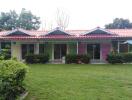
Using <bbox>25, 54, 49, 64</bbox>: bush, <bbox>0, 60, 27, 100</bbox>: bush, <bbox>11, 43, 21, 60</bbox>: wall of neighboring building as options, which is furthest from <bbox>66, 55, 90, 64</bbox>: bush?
<bbox>0, 60, 27, 100</bbox>: bush

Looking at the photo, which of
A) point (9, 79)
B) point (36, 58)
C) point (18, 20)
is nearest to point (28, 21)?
point (18, 20)

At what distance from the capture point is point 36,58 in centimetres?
3062

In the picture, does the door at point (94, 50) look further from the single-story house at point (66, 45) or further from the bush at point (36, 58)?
the bush at point (36, 58)

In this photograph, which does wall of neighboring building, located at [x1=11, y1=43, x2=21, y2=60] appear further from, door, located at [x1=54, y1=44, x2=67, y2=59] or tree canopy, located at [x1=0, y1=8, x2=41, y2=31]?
tree canopy, located at [x1=0, y1=8, x2=41, y2=31]

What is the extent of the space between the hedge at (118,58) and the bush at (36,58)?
648cm

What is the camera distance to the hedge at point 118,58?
29.8 metres

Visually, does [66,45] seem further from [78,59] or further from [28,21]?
[28,21]

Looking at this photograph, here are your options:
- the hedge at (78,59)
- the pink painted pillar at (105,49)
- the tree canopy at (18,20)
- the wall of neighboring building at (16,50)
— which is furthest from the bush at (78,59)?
the tree canopy at (18,20)

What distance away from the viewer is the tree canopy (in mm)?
59656

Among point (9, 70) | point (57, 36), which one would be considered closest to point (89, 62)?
point (57, 36)

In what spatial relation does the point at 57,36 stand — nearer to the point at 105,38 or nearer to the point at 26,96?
the point at 105,38

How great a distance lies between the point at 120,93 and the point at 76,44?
858 inches

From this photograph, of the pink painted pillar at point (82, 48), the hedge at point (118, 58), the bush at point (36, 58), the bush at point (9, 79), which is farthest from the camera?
the pink painted pillar at point (82, 48)

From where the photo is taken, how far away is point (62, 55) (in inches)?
1300
